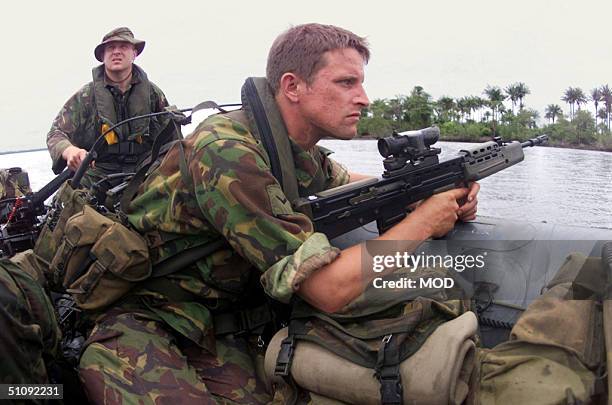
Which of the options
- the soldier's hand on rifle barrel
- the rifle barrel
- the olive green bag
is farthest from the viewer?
the soldier's hand on rifle barrel

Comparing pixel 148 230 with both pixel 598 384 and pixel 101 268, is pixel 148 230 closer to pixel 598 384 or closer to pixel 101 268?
pixel 101 268

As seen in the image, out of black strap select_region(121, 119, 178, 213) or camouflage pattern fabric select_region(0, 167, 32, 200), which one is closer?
black strap select_region(121, 119, 178, 213)

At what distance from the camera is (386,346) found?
1.70 m

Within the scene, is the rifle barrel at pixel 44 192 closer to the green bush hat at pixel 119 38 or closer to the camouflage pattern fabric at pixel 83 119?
the camouflage pattern fabric at pixel 83 119

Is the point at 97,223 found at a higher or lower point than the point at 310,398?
higher

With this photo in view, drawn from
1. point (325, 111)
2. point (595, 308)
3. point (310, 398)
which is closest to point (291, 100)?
point (325, 111)

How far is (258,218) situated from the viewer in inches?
71.9

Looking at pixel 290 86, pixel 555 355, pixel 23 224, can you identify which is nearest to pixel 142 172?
pixel 290 86

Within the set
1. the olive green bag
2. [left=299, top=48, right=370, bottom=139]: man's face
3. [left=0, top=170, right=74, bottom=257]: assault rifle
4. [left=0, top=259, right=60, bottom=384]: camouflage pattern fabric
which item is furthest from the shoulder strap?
[left=0, top=170, right=74, bottom=257]: assault rifle

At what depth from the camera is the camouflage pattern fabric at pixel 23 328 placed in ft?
5.36

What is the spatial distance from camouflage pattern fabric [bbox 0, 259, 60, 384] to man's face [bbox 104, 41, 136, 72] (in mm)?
3140

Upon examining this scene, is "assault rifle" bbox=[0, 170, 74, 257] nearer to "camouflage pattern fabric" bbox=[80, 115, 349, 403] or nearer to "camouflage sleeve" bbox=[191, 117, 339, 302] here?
"camouflage pattern fabric" bbox=[80, 115, 349, 403]

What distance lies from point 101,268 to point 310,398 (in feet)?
2.73

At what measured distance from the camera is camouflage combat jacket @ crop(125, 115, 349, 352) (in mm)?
1824
